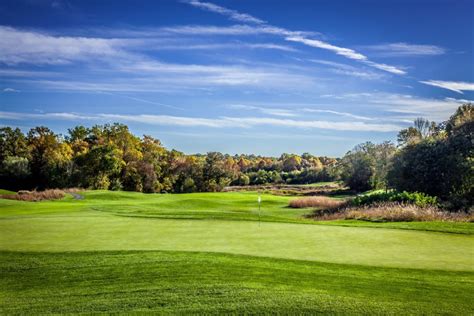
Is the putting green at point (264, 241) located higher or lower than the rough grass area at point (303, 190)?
higher

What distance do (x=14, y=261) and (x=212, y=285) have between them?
5606 millimetres

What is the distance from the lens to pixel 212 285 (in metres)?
8.33

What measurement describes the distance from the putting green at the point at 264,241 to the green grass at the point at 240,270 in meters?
0.03

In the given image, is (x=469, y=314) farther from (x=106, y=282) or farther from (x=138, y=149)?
(x=138, y=149)

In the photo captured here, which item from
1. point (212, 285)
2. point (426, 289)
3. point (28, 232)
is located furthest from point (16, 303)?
point (426, 289)

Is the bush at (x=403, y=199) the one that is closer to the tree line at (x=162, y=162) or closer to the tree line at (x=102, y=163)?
→ the tree line at (x=162, y=162)

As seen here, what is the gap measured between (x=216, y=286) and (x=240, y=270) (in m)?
0.98

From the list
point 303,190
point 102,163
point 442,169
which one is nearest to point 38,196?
point 102,163

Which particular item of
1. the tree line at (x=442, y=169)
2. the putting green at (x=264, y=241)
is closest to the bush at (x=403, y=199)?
the tree line at (x=442, y=169)

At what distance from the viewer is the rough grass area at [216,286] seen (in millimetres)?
7191

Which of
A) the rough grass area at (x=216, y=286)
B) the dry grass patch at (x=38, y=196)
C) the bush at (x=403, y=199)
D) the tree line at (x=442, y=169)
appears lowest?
the dry grass patch at (x=38, y=196)

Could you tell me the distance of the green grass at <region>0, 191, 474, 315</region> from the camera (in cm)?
741

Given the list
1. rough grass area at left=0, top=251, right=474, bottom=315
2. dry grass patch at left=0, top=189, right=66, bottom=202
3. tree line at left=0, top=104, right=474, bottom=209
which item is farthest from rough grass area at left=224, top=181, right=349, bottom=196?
rough grass area at left=0, top=251, right=474, bottom=315

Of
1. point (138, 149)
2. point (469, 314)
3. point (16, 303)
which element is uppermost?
point (138, 149)
